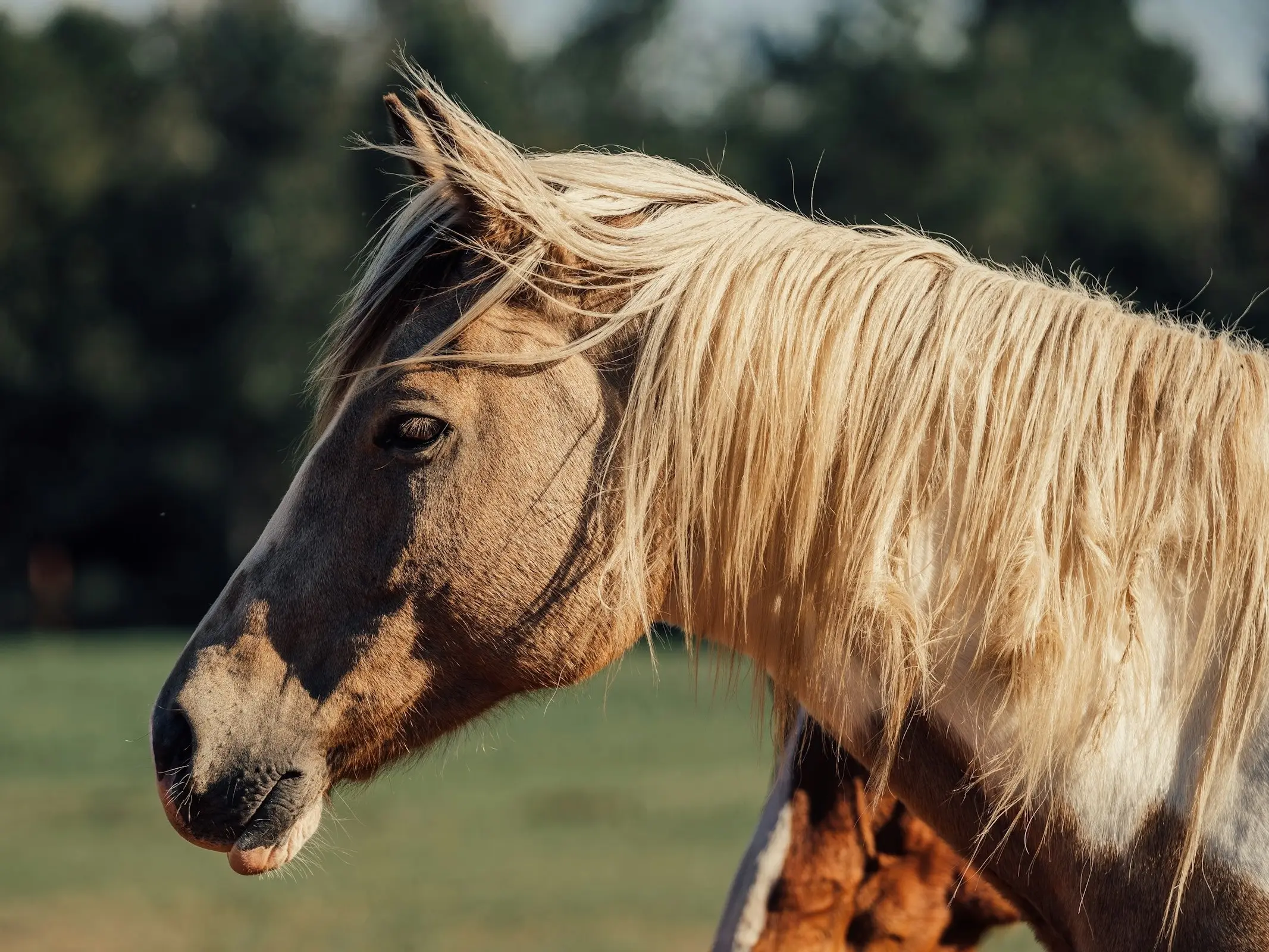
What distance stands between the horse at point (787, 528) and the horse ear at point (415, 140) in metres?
0.01

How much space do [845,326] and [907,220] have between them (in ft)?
107

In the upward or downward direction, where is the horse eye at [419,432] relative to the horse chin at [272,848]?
upward

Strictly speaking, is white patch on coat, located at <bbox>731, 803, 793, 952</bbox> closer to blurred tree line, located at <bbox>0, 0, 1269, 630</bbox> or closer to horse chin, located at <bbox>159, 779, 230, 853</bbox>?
horse chin, located at <bbox>159, 779, 230, 853</bbox>

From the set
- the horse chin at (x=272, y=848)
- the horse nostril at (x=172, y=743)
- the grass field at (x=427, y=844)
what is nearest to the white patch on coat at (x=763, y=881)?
the grass field at (x=427, y=844)

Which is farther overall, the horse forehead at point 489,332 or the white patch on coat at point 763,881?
the white patch on coat at point 763,881

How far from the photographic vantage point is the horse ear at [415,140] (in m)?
2.38

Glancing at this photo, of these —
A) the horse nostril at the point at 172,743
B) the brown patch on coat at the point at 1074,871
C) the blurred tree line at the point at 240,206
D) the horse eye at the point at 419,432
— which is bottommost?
the blurred tree line at the point at 240,206

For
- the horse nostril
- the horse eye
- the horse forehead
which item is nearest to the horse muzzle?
the horse nostril

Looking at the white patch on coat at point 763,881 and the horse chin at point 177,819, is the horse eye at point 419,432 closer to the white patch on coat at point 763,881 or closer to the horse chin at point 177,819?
the horse chin at point 177,819

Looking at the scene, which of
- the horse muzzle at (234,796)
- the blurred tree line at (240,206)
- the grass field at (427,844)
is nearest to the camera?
the horse muzzle at (234,796)

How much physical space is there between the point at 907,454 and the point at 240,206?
112ft

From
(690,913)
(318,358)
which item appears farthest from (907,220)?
(318,358)

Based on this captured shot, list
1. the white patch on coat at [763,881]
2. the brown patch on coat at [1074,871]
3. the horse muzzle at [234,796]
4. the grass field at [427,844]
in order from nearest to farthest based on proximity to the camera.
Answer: the brown patch on coat at [1074,871], the horse muzzle at [234,796], the white patch on coat at [763,881], the grass field at [427,844]

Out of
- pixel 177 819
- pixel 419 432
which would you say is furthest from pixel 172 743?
pixel 419 432
